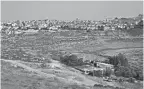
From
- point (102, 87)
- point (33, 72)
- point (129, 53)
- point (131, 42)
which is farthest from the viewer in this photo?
point (131, 42)

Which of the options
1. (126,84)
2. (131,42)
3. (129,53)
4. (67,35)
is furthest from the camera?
(67,35)

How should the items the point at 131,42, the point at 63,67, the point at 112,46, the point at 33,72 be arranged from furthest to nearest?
the point at 131,42
the point at 112,46
the point at 63,67
the point at 33,72

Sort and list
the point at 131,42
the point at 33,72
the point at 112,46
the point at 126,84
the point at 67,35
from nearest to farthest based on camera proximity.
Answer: the point at 126,84
the point at 33,72
the point at 112,46
the point at 131,42
the point at 67,35

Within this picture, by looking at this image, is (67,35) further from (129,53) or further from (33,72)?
(33,72)

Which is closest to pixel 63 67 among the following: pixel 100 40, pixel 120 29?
pixel 100 40

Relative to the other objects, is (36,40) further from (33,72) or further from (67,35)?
(33,72)

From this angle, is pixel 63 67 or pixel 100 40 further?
pixel 100 40

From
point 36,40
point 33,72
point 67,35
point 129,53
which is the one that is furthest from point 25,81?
point 67,35

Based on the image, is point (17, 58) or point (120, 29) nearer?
point (17, 58)
